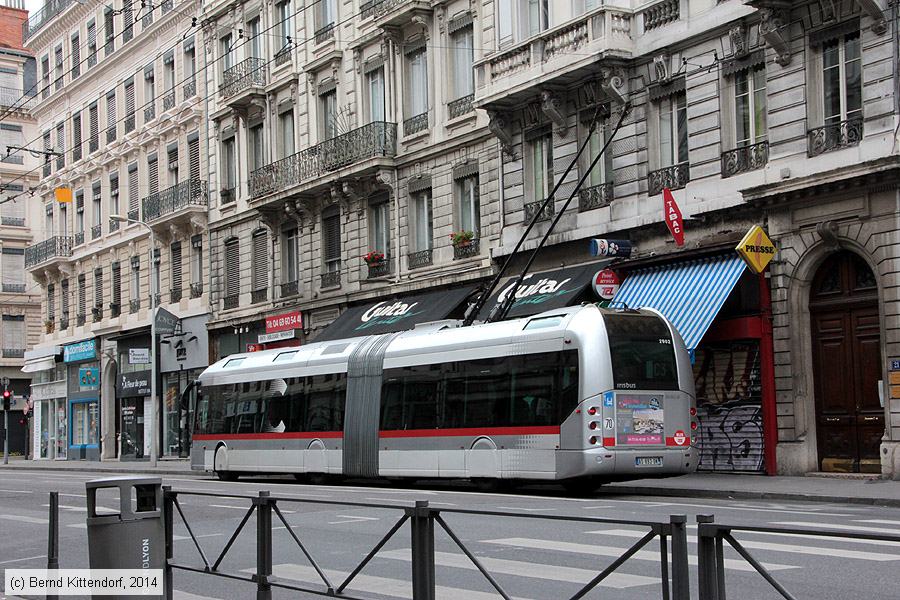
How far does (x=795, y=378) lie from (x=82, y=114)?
39471mm

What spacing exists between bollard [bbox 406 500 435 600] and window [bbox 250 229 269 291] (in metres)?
33.1

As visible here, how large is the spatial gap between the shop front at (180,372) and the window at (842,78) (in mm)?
26377

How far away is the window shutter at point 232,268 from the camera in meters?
41.3

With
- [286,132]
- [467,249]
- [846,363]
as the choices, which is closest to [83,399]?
[286,132]

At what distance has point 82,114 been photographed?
53438mm

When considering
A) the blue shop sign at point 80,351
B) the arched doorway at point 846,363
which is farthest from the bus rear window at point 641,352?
the blue shop sign at point 80,351

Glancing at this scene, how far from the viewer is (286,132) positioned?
3900 cm

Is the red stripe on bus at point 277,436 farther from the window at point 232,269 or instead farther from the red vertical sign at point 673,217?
the window at point 232,269

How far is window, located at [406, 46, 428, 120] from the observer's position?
32.5 metres

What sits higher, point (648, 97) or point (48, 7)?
point (48, 7)

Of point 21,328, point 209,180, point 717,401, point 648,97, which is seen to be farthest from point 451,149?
point 21,328

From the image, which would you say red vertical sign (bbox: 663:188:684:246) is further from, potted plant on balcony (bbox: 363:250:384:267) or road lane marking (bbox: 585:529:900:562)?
road lane marking (bbox: 585:529:900:562)

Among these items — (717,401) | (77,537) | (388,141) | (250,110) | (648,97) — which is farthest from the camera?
(250,110)

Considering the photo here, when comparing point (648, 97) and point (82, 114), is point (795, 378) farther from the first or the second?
point (82, 114)
